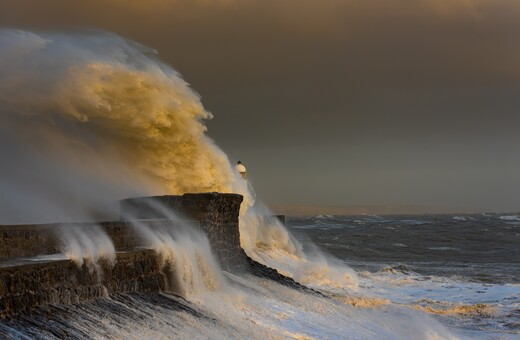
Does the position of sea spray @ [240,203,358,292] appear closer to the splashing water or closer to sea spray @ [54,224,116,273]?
the splashing water

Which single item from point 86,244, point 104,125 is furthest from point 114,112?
point 86,244

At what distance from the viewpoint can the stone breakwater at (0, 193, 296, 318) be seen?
23.6ft

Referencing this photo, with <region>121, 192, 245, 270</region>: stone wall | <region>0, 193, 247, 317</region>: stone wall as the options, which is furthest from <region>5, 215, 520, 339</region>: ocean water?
→ <region>121, 192, 245, 270</region>: stone wall

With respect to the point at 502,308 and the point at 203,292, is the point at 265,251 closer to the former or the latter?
Result: the point at 502,308

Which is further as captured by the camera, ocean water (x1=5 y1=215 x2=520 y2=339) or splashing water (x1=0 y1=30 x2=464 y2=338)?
splashing water (x1=0 y1=30 x2=464 y2=338)

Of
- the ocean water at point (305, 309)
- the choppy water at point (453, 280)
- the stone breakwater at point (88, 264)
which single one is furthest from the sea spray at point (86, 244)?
the choppy water at point (453, 280)

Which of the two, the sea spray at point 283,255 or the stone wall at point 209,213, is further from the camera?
the sea spray at point 283,255

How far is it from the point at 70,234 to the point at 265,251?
13487 mm

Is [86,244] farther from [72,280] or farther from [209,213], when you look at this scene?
[209,213]

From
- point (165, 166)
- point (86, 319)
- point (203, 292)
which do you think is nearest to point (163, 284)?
point (203, 292)

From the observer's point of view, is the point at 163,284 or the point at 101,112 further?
the point at 101,112

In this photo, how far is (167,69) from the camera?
18547 mm

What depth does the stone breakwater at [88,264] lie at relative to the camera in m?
7.18

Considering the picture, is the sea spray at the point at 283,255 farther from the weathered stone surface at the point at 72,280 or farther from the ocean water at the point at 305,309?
the weathered stone surface at the point at 72,280
